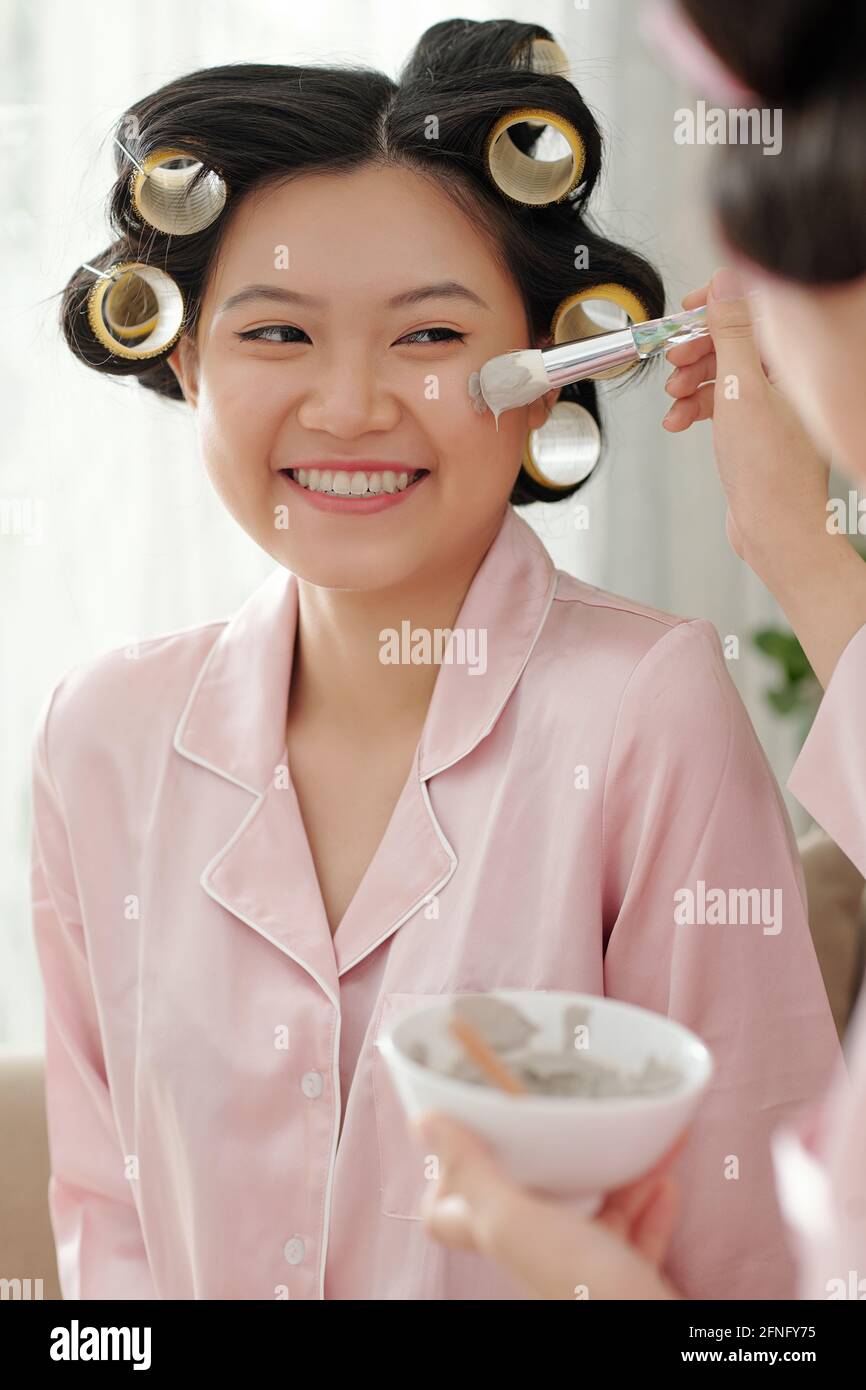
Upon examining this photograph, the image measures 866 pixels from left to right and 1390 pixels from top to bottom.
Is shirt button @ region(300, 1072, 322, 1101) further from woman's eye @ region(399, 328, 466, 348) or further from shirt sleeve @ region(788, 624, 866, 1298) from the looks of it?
woman's eye @ region(399, 328, 466, 348)

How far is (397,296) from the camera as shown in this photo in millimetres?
1062

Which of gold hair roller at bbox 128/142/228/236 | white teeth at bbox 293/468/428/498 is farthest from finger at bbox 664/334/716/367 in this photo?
gold hair roller at bbox 128/142/228/236

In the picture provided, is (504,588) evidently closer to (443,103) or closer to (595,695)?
(595,695)

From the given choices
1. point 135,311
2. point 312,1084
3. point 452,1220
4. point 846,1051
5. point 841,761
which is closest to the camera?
point 452,1220

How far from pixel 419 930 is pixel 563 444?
0.44 metres

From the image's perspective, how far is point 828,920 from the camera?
4.90ft

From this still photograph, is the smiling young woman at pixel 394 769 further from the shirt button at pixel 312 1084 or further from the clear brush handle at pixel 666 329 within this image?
the clear brush handle at pixel 666 329

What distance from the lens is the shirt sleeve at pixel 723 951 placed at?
3.36 feet

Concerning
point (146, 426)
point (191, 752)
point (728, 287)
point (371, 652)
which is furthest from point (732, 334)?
point (146, 426)

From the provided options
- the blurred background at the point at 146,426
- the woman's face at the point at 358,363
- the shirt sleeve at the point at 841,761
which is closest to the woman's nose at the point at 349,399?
the woman's face at the point at 358,363

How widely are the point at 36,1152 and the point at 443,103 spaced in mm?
1040

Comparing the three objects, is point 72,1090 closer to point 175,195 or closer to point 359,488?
point 359,488

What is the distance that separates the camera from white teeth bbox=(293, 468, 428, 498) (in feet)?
→ 3.59

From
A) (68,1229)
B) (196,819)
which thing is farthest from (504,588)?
(68,1229)
